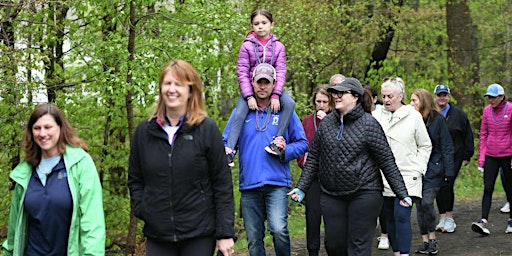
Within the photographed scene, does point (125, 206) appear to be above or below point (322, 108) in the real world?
below

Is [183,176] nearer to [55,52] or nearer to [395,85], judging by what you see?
[395,85]

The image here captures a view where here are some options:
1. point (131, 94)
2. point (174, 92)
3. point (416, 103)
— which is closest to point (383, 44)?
point (131, 94)

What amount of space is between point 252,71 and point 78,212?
10.2ft

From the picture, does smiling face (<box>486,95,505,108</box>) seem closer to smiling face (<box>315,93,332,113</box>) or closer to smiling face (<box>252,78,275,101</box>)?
smiling face (<box>315,93,332,113</box>)

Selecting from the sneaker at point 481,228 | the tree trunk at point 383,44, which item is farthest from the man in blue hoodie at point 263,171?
the tree trunk at point 383,44

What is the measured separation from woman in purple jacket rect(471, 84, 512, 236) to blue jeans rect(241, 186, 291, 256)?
4908 millimetres

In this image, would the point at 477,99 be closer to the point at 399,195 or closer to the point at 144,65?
the point at 144,65

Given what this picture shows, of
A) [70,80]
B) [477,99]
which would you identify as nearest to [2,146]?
[70,80]

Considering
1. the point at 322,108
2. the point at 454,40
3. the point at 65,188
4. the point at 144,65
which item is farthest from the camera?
the point at 454,40

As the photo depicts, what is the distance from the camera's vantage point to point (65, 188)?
492 cm

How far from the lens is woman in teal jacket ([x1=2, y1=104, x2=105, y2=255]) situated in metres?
4.89

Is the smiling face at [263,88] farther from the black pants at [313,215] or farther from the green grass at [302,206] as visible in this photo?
the green grass at [302,206]

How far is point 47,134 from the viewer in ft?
16.4

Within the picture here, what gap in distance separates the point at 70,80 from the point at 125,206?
119 inches
